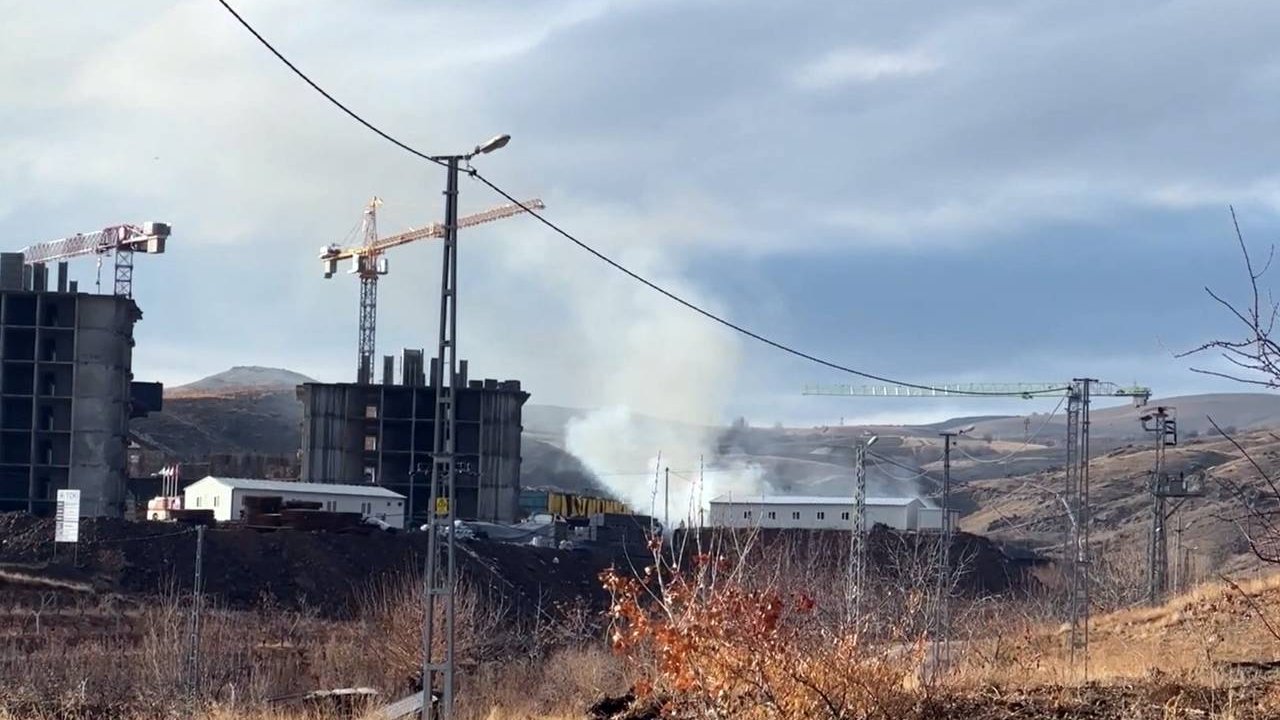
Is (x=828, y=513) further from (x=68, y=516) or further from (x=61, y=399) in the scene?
(x=68, y=516)

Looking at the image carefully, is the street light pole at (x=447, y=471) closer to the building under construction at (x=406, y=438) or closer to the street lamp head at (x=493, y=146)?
the street lamp head at (x=493, y=146)

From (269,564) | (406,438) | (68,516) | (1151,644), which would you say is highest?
(406,438)

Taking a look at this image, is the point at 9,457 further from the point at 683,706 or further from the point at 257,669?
the point at 683,706

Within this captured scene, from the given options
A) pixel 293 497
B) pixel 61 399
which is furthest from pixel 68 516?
pixel 61 399

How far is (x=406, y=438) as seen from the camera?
110062 mm

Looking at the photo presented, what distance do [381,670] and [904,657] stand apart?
31376mm

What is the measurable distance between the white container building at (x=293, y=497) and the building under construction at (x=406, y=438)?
291 inches

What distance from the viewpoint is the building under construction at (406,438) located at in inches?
4232

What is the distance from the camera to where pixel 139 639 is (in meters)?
53.6

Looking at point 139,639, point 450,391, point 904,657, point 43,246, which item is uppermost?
point 43,246

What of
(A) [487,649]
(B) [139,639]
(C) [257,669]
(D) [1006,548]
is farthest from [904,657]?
(D) [1006,548]

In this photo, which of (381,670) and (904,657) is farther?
(381,670)

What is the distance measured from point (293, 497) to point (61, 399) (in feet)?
49.5

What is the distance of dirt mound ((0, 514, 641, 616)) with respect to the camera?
70250 mm
